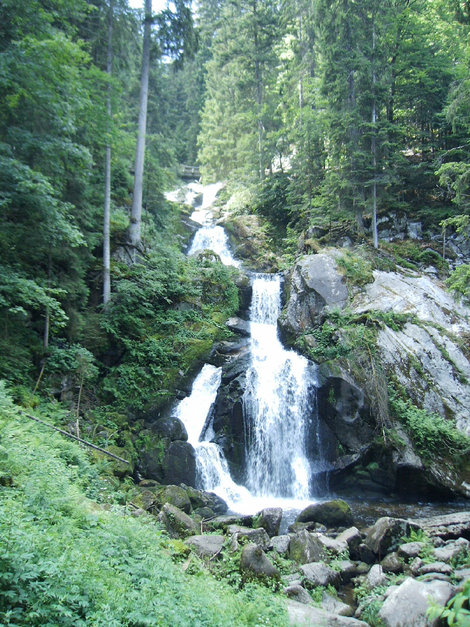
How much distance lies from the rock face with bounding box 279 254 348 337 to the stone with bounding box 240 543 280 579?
10348mm

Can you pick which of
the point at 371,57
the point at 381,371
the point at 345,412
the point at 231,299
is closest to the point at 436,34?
the point at 371,57

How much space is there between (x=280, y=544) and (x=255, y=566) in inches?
76.8

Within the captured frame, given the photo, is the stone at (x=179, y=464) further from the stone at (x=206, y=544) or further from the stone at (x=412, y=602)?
the stone at (x=412, y=602)

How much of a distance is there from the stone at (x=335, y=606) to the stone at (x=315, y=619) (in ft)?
3.62

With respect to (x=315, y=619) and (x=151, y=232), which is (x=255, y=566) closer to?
(x=315, y=619)

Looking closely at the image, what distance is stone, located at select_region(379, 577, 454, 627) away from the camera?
4.95m

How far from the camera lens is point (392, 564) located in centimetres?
746

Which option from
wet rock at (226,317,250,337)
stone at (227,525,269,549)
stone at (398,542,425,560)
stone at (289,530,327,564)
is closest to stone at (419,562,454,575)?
stone at (398,542,425,560)

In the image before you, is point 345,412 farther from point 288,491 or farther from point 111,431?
point 111,431

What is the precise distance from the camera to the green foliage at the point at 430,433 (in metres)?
11.7

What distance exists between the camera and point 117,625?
322cm

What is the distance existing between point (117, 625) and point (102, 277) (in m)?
12.4

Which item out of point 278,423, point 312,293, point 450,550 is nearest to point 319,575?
point 450,550

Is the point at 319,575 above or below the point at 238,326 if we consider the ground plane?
below
